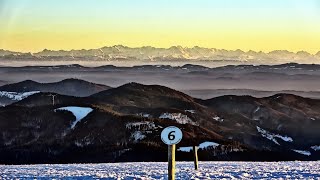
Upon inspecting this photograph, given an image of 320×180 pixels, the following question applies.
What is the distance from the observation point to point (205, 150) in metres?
81.3

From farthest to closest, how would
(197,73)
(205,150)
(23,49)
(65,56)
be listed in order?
(205,150), (197,73), (65,56), (23,49)

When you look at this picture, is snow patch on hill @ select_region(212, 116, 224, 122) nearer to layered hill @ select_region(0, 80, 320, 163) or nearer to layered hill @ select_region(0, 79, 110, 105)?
layered hill @ select_region(0, 80, 320, 163)

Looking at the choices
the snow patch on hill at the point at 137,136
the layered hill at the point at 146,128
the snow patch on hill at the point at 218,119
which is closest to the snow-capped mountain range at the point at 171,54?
the layered hill at the point at 146,128

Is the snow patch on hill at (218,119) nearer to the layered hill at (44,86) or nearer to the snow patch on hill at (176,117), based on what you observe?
the snow patch on hill at (176,117)

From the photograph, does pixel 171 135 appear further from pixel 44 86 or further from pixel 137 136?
pixel 137 136

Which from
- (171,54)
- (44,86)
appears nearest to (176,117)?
(44,86)

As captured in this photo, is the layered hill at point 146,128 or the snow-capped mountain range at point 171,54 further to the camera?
the layered hill at point 146,128

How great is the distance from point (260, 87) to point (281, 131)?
25.5 m

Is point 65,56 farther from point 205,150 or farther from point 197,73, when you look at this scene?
point 205,150

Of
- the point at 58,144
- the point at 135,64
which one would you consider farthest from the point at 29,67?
the point at 58,144

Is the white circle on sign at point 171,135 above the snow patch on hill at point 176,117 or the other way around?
the other way around

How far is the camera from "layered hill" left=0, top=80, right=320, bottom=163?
172ft

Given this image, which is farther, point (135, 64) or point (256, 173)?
point (135, 64)

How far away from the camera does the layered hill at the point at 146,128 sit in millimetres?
52438
